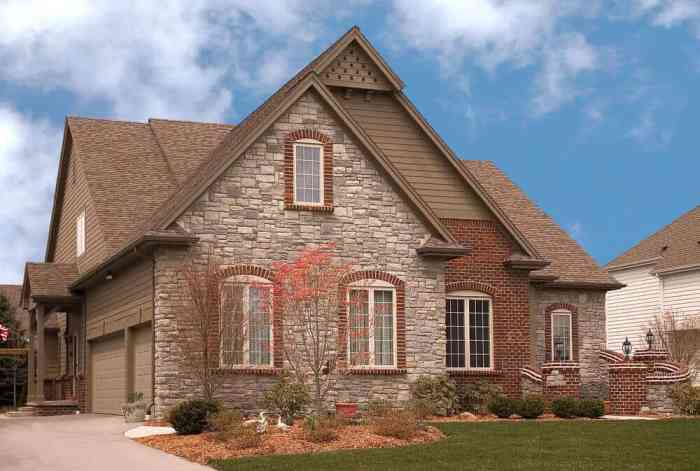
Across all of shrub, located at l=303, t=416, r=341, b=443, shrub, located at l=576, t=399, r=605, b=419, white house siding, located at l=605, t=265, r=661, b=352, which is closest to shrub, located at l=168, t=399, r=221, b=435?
shrub, located at l=303, t=416, r=341, b=443

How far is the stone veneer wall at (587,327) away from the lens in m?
31.4

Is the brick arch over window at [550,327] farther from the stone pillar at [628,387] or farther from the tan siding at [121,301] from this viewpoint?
the tan siding at [121,301]

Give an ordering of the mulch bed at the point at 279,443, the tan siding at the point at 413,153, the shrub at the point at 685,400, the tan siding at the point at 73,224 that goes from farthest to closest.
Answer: the tan siding at the point at 73,224 → the tan siding at the point at 413,153 → the shrub at the point at 685,400 → the mulch bed at the point at 279,443

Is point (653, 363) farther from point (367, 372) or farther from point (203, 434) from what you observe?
point (203, 434)

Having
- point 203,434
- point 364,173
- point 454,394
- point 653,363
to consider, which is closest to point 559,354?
point 653,363

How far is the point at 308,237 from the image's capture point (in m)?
→ 24.7

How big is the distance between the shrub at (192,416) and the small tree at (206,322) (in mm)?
1994

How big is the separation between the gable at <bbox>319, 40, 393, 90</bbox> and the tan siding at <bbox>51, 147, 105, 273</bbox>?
815 centimetres

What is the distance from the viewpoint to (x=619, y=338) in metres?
47.7

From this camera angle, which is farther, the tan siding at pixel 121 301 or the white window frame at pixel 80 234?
the white window frame at pixel 80 234

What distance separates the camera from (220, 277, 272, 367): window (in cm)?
2275

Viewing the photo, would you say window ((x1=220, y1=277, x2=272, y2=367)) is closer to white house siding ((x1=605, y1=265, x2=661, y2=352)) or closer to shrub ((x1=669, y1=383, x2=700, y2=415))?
shrub ((x1=669, y1=383, x2=700, y2=415))

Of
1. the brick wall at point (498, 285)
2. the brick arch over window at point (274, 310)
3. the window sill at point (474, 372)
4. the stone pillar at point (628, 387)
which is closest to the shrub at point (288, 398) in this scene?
the brick arch over window at point (274, 310)

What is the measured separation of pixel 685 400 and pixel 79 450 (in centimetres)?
1496
